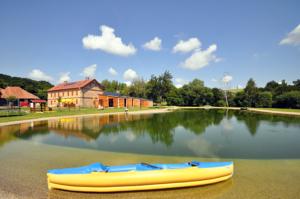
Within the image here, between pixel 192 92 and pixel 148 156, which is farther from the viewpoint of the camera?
pixel 192 92

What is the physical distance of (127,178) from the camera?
5012mm

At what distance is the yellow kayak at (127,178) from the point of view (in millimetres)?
4988

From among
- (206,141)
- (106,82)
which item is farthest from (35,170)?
(106,82)

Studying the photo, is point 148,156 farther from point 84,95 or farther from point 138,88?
point 138,88

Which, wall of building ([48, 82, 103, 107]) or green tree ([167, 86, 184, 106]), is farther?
green tree ([167, 86, 184, 106])

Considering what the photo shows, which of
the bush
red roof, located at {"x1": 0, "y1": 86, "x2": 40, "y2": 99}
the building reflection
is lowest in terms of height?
the building reflection

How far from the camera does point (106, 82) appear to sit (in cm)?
9088

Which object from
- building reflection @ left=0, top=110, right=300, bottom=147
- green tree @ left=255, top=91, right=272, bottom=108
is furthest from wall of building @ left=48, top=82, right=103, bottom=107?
A: green tree @ left=255, top=91, right=272, bottom=108

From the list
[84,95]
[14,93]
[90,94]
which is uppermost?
[14,93]

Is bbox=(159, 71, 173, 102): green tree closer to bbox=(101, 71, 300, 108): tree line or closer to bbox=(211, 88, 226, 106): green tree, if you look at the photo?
bbox=(101, 71, 300, 108): tree line

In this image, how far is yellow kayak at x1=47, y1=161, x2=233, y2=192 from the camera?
4988mm

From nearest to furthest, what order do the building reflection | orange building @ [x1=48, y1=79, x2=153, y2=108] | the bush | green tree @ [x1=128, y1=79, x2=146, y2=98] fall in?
the building reflection < orange building @ [x1=48, y1=79, x2=153, y2=108] < the bush < green tree @ [x1=128, y1=79, x2=146, y2=98]

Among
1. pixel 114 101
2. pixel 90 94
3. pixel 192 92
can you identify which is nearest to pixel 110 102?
pixel 114 101

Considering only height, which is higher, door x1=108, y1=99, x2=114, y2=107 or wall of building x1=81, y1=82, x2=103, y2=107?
wall of building x1=81, y1=82, x2=103, y2=107
